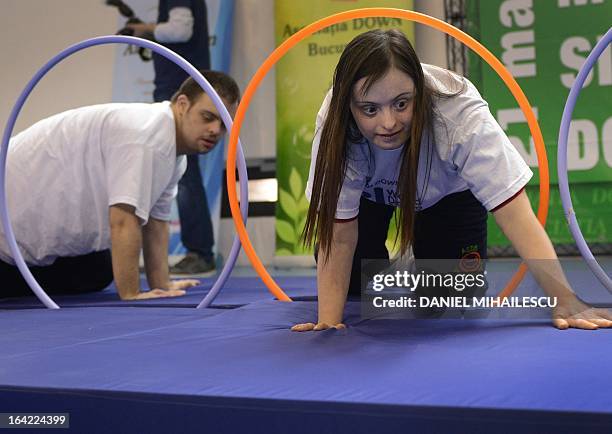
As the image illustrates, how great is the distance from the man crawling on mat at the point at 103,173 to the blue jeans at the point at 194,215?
76.3 inches

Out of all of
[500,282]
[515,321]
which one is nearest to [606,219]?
[500,282]

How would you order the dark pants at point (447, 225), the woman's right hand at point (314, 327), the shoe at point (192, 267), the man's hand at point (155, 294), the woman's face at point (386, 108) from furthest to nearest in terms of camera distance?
the shoe at point (192, 267)
the man's hand at point (155, 294)
the dark pants at point (447, 225)
the woman's right hand at point (314, 327)
the woman's face at point (386, 108)

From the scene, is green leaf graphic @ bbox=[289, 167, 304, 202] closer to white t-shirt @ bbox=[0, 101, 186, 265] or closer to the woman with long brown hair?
white t-shirt @ bbox=[0, 101, 186, 265]

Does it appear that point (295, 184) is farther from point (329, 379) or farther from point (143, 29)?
point (329, 379)

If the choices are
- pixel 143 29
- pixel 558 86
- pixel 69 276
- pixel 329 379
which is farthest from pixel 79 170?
pixel 558 86

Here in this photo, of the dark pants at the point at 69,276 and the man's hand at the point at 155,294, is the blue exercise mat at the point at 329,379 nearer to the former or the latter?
the man's hand at the point at 155,294

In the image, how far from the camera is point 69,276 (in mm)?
3270

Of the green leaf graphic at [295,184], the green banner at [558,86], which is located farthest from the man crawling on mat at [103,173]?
the green banner at [558,86]

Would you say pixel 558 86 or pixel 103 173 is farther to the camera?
pixel 558 86

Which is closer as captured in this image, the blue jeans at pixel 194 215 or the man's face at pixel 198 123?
the man's face at pixel 198 123

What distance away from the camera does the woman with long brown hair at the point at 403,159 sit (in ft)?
5.26

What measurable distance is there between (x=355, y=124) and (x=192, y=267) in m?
3.38

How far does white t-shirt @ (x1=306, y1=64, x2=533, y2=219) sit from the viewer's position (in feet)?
5.49

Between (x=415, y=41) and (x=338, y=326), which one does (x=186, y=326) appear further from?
(x=415, y=41)
